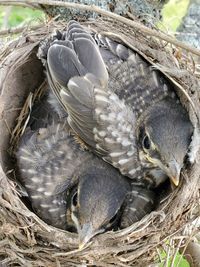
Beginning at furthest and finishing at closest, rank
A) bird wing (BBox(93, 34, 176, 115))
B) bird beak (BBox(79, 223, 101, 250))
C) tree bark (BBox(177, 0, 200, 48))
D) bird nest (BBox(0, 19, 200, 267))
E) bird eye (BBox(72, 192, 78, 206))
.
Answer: tree bark (BBox(177, 0, 200, 48)) → bird wing (BBox(93, 34, 176, 115)) → bird eye (BBox(72, 192, 78, 206)) → bird nest (BBox(0, 19, 200, 267)) → bird beak (BBox(79, 223, 101, 250))

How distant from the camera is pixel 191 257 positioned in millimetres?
2898

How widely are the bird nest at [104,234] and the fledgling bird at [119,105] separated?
0.23 ft

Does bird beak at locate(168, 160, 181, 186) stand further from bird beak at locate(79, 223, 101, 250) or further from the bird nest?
bird beak at locate(79, 223, 101, 250)

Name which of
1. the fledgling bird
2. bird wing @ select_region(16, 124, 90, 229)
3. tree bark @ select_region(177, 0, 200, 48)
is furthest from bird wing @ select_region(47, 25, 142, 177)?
tree bark @ select_region(177, 0, 200, 48)

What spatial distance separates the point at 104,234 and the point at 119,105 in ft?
1.80

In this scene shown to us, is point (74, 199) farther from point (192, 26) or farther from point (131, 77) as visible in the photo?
point (192, 26)

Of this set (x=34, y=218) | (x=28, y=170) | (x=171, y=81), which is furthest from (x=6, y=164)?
(x=171, y=81)

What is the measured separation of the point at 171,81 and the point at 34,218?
85 centimetres

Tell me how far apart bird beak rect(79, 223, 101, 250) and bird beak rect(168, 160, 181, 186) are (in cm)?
37

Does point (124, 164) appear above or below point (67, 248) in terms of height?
above

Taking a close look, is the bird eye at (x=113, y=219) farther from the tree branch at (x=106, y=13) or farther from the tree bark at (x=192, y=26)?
the tree bark at (x=192, y=26)

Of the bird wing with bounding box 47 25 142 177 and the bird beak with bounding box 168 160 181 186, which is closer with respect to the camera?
the bird beak with bounding box 168 160 181 186

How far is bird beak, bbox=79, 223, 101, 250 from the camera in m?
2.60

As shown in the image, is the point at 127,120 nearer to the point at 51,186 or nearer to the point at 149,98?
the point at 149,98
